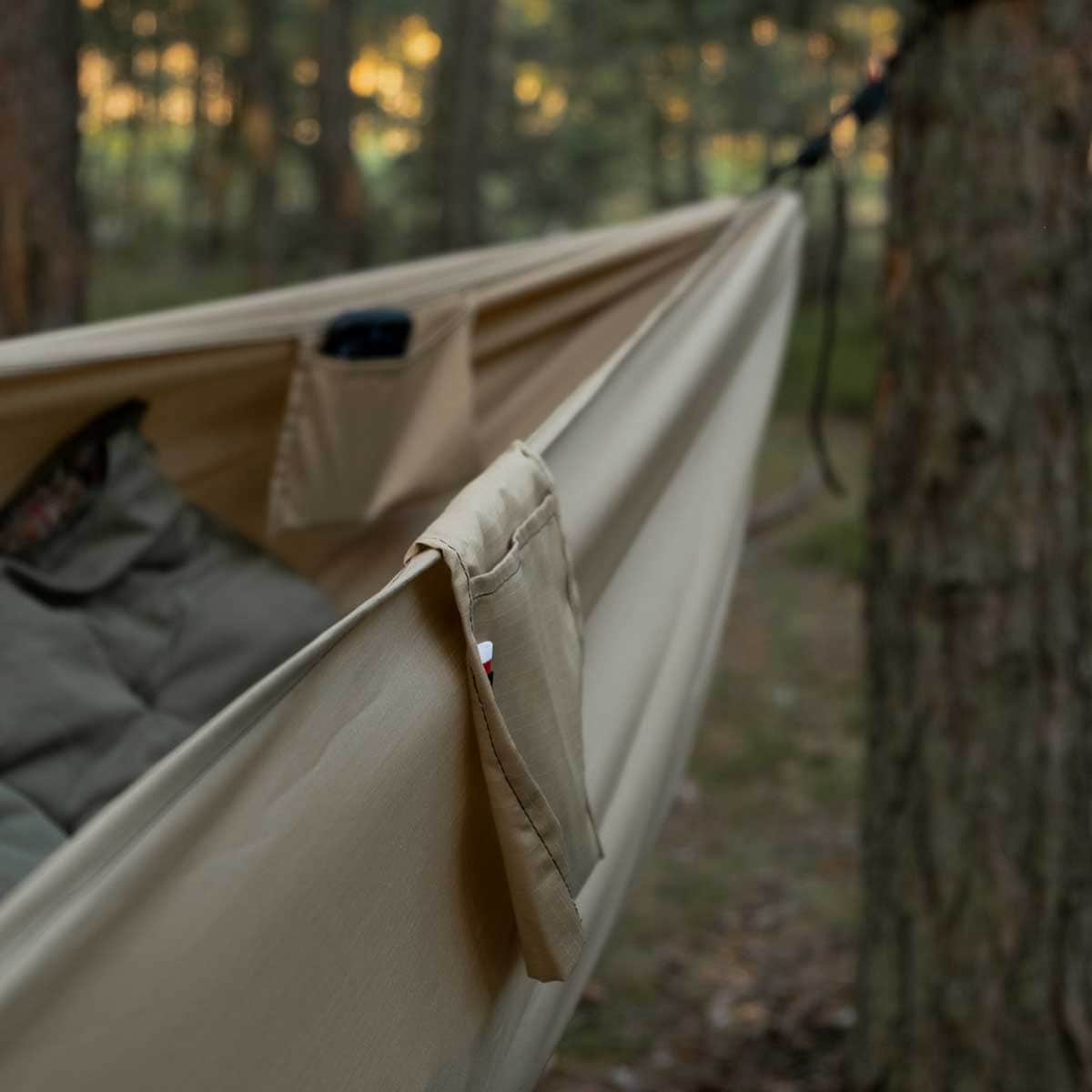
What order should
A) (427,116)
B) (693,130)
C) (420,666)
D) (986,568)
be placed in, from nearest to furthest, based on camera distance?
(420,666), (986,568), (693,130), (427,116)

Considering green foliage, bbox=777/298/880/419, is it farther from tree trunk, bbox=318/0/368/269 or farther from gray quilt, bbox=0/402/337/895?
gray quilt, bbox=0/402/337/895

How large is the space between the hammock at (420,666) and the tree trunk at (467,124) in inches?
163

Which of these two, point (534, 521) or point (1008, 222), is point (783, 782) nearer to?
point (1008, 222)

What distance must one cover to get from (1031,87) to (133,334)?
976 mm

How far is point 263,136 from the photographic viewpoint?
7035mm

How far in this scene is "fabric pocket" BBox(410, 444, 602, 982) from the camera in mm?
734

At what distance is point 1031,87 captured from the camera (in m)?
1.42

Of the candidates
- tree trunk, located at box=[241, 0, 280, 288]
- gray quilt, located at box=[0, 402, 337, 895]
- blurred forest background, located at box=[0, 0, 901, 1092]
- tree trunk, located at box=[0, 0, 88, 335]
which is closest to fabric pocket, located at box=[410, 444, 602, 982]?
gray quilt, located at box=[0, 402, 337, 895]

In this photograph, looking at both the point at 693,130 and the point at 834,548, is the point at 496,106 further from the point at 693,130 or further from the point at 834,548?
the point at 834,548

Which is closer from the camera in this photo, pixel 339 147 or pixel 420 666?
pixel 420 666

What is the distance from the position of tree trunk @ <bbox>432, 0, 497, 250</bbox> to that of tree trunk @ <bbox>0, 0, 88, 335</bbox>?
3.38 meters

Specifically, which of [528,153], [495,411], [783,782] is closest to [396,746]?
[495,411]

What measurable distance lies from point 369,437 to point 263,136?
6141mm

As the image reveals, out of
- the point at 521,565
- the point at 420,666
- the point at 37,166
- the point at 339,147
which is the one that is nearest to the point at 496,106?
the point at 339,147
